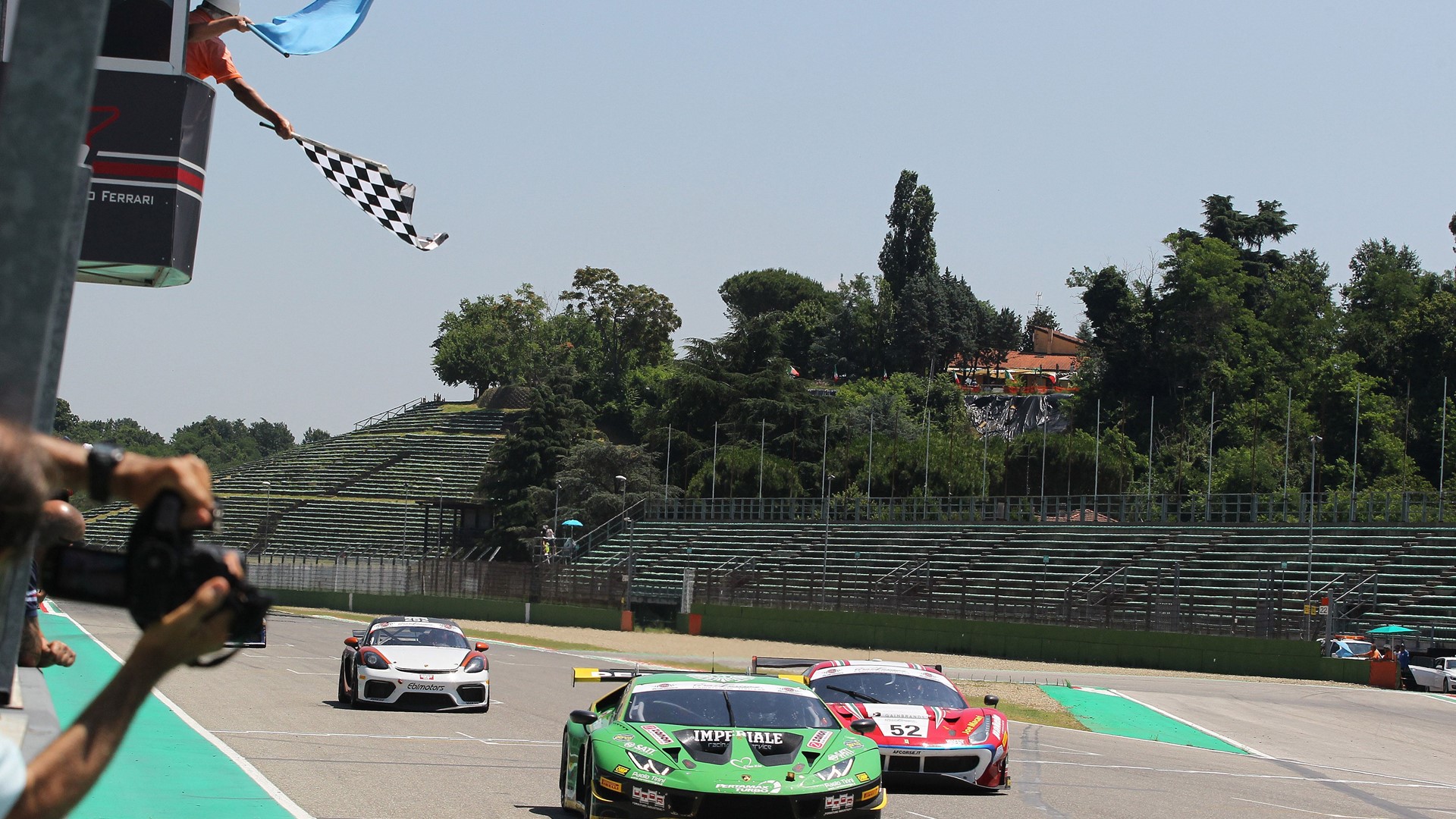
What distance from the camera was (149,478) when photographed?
2129mm

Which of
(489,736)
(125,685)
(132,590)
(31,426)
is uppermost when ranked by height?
(31,426)

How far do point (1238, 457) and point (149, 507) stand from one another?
85.7m

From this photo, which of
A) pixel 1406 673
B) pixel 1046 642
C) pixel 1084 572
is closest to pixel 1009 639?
pixel 1046 642

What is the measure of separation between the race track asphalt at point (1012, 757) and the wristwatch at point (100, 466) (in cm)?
1014

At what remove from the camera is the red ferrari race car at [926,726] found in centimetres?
1466

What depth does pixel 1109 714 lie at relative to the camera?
26.2 m

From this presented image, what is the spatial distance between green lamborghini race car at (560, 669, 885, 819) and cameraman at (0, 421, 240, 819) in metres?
8.54

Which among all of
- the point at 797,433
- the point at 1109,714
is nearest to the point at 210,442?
the point at 797,433

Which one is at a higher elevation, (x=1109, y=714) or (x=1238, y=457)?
(x=1238, y=457)

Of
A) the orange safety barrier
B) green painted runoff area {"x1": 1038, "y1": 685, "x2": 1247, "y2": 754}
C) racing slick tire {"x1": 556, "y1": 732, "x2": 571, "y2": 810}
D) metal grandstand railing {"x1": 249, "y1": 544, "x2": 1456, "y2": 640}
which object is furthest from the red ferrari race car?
metal grandstand railing {"x1": 249, "y1": 544, "x2": 1456, "y2": 640}

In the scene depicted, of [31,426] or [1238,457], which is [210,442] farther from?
[31,426]

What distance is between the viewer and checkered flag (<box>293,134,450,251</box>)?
7.83 meters

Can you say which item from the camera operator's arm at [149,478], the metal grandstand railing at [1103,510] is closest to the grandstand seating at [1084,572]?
the metal grandstand railing at [1103,510]

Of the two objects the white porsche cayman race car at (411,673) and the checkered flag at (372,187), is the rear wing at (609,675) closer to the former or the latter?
the checkered flag at (372,187)
